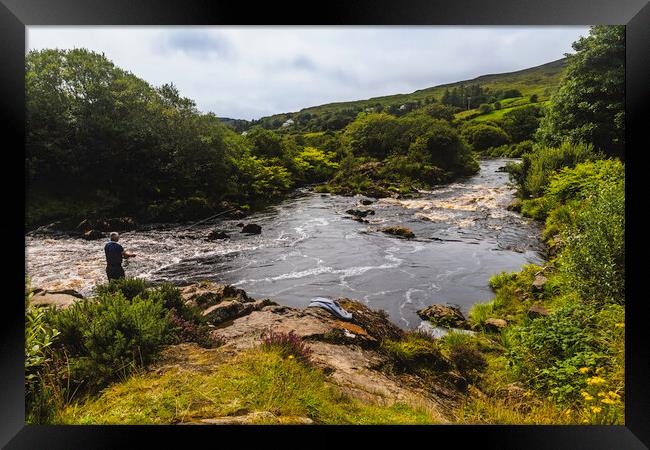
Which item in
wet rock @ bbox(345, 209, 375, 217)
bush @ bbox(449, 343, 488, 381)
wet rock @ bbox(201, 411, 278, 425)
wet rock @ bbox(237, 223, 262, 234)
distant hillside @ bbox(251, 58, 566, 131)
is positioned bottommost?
wet rock @ bbox(201, 411, 278, 425)

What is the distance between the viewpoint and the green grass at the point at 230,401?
9.78ft

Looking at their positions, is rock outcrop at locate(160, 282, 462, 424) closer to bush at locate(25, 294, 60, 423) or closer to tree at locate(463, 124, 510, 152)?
bush at locate(25, 294, 60, 423)

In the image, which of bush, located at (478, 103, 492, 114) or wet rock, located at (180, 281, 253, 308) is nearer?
wet rock, located at (180, 281, 253, 308)

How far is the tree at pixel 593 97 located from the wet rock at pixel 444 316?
8.81 feet

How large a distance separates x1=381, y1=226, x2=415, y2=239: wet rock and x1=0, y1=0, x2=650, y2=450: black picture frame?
2.83 metres

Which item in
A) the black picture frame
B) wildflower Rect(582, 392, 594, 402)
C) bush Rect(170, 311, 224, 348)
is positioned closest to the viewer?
the black picture frame

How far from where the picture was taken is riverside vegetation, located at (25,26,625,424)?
3.10 meters

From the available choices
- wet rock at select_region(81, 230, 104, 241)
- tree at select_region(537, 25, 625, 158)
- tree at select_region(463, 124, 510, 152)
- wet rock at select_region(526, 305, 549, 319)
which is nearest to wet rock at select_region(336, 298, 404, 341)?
wet rock at select_region(526, 305, 549, 319)

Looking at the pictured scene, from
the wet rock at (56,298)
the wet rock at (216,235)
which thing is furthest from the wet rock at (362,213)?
the wet rock at (56,298)

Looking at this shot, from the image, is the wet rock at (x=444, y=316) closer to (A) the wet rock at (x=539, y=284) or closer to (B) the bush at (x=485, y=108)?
(A) the wet rock at (x=539, y=284)

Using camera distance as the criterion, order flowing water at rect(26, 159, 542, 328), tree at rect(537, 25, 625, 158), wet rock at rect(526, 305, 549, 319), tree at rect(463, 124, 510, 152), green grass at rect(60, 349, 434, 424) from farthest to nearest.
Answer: tree at rect(463, 124, 510, 152), flowing water at rect(26, 159, 542, 328), tree at rect(537, 25, 625, 158), wet rock at rect(526, 305, 549, 319), green grass at rect(60, 349, 434, 424)

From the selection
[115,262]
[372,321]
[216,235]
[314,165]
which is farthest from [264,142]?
[372,321]

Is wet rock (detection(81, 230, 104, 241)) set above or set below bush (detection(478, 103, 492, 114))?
below

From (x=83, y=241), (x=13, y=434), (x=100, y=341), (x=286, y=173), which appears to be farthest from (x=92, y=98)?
(x=13, y=434)
